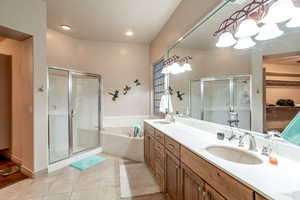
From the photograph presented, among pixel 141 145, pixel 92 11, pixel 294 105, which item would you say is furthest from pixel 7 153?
pixel 294 105

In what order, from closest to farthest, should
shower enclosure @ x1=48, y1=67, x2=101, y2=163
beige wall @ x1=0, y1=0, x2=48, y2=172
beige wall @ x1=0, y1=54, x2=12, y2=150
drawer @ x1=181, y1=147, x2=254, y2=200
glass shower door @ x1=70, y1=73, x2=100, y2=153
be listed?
1. drawer @ x1=181, y1=147, x2=254, y2=200
2. beige wall @ x1=0, y1=0, x2=48, y2=172
3. beige wall @ x1=0, y1=54, x2=12, y2=150
4. shower enclosure @ x1=48, y1=67, x2=101, y2=163
5. glass shower door @ x1=70, y1=73, x2=100, y2=153

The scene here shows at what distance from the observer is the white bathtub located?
3.25 meters

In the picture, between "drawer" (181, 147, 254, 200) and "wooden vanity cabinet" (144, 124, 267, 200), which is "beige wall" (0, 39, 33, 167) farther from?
"drawer" (181, 147, 254, 200)

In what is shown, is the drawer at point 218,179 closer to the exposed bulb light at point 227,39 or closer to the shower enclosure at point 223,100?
the shower enclosure at point 223,100

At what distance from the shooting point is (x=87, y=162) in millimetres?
3133

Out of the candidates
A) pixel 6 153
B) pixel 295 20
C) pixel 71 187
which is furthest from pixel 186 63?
pixel 6 153

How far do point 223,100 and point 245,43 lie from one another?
703mm

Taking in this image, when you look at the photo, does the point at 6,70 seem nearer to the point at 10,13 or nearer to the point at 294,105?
the point at 10,13

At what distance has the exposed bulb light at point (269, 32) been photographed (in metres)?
1.19

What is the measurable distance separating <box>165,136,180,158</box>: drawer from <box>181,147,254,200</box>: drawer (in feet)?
0.68

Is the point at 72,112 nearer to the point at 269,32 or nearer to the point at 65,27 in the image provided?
the point at 65,27

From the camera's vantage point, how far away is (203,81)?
2.29 meters

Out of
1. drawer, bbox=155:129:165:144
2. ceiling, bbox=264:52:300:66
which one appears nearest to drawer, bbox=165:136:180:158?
drawer, bbox=155:129:165:144

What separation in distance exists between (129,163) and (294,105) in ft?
8.76
